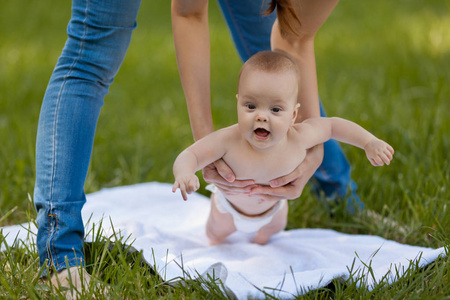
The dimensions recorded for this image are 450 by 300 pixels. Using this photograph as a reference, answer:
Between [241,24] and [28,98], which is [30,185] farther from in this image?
[28,98]

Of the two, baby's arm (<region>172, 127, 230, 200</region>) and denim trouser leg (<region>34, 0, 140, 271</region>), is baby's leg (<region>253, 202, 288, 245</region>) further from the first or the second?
denim trouser leg (<region>34, 0, 140, 271</region>)

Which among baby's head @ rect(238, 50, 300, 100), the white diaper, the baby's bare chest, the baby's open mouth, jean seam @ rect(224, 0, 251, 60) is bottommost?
the white diaper

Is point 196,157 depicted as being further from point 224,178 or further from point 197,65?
point 197,65

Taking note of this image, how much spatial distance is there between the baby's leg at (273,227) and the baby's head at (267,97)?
50cm

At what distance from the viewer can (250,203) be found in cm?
195

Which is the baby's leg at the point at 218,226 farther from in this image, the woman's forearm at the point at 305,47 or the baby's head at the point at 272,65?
the baby's head at the point at 272,65

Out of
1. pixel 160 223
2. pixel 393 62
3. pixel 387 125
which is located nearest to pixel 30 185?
pixel 160 223

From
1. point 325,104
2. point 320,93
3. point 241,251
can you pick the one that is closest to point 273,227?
point 241,251

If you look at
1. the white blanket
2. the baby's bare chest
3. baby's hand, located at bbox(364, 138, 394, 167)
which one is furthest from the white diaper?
baby's hand, located at bbox(364, 138, 394, 167)

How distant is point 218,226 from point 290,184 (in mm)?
384

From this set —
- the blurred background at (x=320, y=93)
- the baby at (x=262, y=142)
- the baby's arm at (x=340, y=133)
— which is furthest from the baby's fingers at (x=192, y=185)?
the blurred background at (x=320, y=93)

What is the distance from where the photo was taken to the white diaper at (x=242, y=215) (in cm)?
201

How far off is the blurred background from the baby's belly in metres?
0.47

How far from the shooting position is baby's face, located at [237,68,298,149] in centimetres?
162
